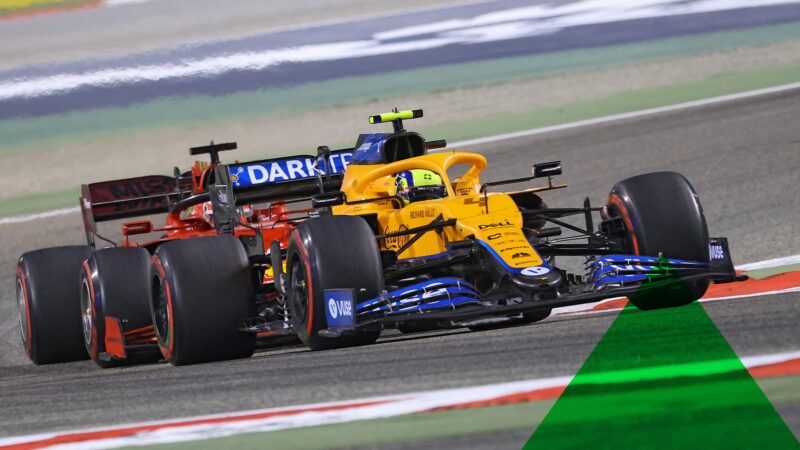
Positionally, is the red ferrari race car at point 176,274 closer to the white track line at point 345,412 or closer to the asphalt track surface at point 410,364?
the asphalt track surface at point 410,364

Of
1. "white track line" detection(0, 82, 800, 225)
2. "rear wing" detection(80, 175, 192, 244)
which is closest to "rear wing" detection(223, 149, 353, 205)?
"rear wing" detection(80, 175, 192, 244)

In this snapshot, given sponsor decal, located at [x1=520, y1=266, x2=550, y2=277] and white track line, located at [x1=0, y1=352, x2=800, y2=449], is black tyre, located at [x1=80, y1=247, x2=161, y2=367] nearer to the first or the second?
sponsor decal, located at [x1=520, y1=266, x2=550, y2=277]

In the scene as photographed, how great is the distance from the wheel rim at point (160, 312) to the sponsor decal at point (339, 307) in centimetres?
175

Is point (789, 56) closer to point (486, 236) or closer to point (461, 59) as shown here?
point (461, 59)

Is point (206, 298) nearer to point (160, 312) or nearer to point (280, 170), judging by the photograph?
point (160, 312)

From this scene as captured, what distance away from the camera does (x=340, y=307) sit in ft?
29.9

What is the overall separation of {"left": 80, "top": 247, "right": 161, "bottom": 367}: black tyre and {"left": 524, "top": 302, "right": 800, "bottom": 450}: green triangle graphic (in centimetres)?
521

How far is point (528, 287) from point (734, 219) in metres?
6.24

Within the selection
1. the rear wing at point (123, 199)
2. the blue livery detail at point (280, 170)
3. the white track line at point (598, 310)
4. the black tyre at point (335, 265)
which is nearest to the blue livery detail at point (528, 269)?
the black tyre at point (335, 265)

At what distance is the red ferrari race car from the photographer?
10227 millimetres

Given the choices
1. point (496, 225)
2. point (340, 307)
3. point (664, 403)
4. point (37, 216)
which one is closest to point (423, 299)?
point (340, 307)

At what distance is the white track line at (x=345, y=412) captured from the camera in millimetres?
6094

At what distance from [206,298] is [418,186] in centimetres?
173

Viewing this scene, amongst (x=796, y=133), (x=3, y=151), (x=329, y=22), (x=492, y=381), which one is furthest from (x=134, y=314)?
(x=329, y=22)
